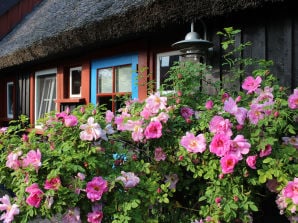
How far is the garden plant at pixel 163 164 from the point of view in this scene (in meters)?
1.69

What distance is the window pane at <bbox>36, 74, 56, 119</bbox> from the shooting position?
208 inches

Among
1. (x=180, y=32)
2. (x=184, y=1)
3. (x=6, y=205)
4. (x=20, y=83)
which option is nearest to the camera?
(x=6, y=205)

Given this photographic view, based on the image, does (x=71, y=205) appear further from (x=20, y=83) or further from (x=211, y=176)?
(x=20, y=83)

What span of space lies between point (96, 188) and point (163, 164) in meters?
0.45

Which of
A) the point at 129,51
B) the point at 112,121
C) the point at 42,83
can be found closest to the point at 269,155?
the point at 112,121

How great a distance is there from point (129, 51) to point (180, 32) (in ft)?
2.58

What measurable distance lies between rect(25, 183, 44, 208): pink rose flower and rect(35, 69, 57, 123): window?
3693mm

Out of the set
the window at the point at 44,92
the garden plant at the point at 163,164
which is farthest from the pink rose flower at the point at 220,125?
the window at the point at 44,92

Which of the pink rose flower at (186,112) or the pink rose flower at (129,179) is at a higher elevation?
the pink rose flower at (186,112)

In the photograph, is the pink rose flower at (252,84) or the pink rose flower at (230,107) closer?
the pink rose flower at (230,107)

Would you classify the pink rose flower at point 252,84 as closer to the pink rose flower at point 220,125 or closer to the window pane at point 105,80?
the pink rose flower at point 220,125

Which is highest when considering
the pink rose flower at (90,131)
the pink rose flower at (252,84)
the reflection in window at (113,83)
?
the reflection in window at (113,83)

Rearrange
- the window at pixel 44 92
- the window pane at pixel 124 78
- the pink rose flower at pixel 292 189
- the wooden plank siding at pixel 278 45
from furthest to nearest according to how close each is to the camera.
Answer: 1. the window at pixel 44 92
2. the window pane at pixel 124 78
3. the wooden plank siding at pixel 278 45
4. the pink rose flower at pixel 292 189

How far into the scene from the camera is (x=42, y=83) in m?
5.51
